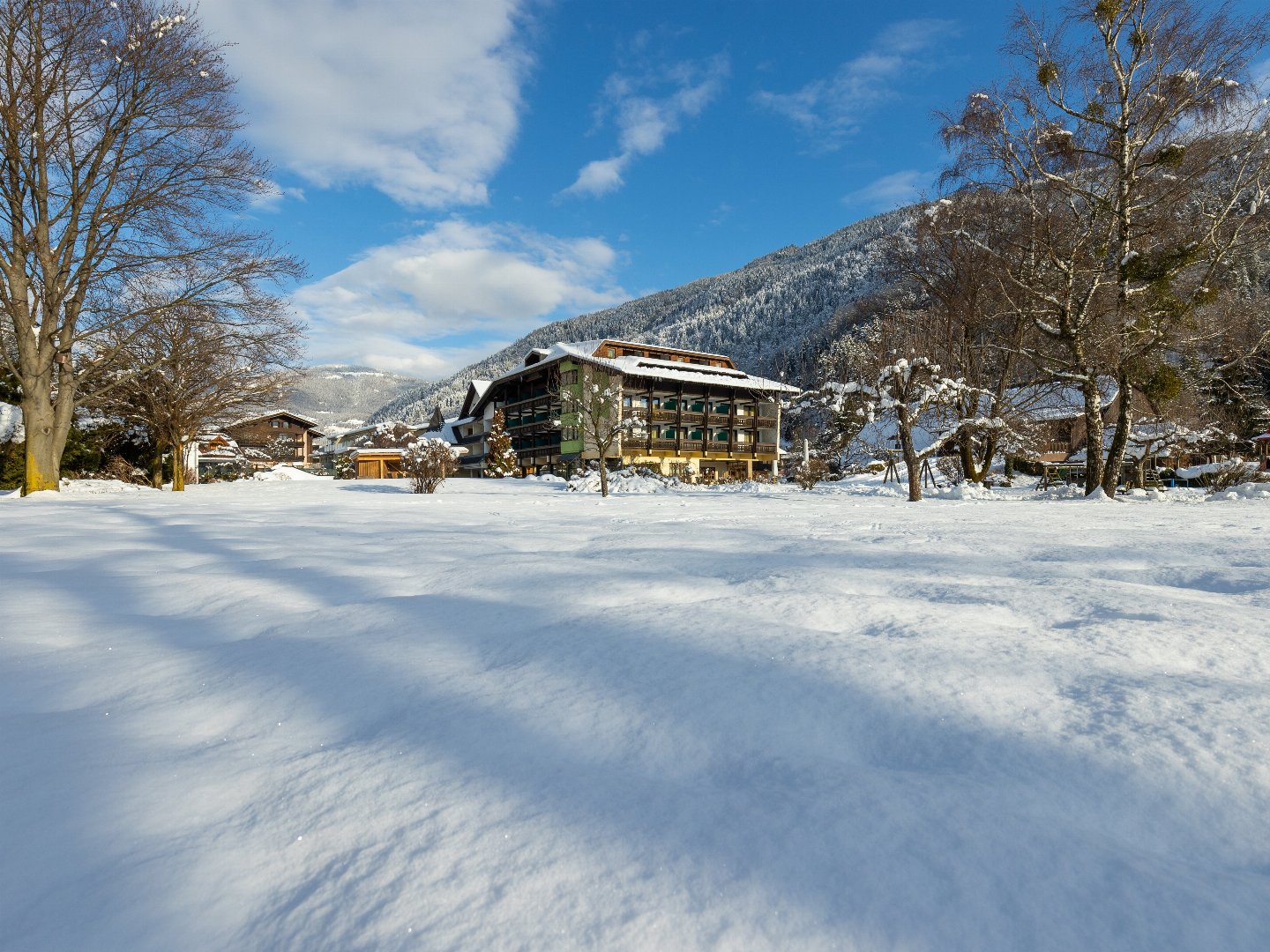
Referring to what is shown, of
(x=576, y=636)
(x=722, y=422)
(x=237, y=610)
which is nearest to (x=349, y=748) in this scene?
(x=576, y=636)

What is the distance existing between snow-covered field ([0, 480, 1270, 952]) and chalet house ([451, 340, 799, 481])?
3154 centimetres

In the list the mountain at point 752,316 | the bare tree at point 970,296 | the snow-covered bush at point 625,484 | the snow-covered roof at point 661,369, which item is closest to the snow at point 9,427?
the snow-covered bush at point 625,484

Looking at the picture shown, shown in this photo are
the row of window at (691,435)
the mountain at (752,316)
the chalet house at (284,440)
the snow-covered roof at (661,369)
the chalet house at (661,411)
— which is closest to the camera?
the snow-covered roof at (661,369)

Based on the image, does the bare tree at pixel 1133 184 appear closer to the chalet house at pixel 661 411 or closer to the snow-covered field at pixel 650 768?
the snow-covered field at pixel 650 768

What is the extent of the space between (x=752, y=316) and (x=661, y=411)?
235 ft

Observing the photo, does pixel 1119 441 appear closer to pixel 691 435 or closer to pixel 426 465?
pixel 426 465

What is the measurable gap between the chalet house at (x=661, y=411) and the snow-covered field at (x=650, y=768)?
3154 cm

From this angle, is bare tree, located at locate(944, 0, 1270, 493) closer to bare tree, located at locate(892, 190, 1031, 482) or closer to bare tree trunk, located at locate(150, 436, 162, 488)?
bare tree, located at locate(892, 190, 1031, 482)

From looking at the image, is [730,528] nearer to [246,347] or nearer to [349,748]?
[349,748]

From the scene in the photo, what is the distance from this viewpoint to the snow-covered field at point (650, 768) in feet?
3.39

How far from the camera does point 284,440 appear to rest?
59000 mm

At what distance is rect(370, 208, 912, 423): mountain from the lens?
290 feet

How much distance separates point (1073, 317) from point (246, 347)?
1832 cm

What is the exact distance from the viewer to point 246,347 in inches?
543
